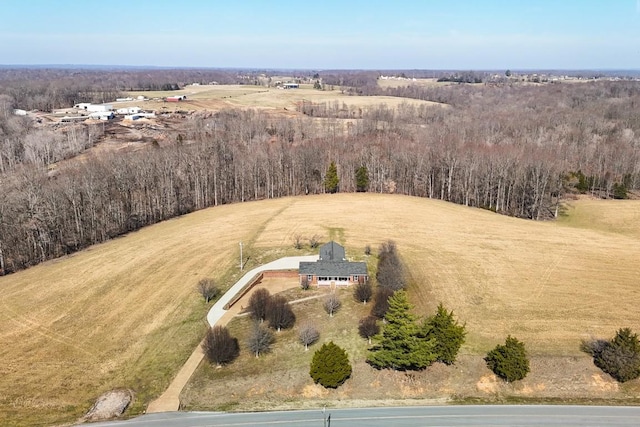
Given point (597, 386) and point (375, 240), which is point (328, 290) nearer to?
point (375, 240)

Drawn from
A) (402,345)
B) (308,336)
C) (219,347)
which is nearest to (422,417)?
(402,345)

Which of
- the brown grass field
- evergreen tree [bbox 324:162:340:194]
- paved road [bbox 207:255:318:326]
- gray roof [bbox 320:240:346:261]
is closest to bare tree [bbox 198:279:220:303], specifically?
the brown grass field

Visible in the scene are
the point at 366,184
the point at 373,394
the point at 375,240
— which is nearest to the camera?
the point at 373,394

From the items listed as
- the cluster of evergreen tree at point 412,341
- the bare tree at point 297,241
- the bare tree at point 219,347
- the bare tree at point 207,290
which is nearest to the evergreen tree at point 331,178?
the bare tree at point 297,241

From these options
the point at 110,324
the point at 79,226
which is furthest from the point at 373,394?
the point at 79,226

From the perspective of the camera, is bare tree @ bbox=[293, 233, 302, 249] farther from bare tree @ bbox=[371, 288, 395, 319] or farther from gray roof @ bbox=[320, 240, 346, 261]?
bare tree @ bbox=[371, 288, 395, 319]

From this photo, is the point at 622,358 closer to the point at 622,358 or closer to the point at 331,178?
the point at 622,358
